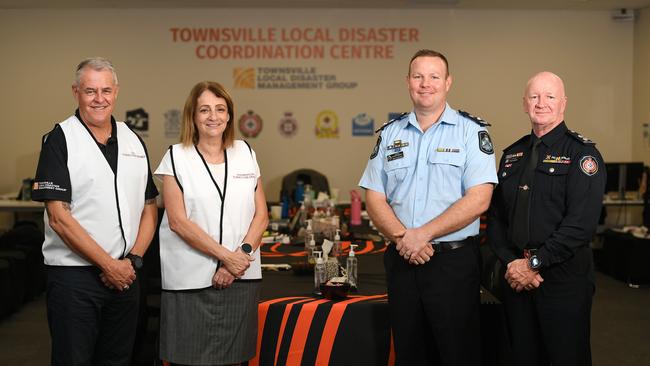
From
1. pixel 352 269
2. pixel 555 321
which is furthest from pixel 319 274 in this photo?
pixel 555 321

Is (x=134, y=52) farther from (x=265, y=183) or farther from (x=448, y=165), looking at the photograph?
(x=448, y=165)

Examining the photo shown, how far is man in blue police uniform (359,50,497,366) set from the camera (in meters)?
2.78

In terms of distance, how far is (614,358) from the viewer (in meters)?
4.67

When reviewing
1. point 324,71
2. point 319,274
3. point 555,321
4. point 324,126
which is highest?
point 324,71

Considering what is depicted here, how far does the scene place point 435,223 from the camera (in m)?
2.77

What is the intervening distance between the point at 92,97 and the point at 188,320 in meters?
0.92

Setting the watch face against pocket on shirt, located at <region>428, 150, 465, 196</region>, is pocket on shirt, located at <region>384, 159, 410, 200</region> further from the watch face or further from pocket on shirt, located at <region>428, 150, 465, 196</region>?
the watch face

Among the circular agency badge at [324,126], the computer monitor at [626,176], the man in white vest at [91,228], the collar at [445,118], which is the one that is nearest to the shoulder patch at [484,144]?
the collar at [445,118]

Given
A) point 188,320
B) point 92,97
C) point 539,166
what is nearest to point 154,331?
point 188,320

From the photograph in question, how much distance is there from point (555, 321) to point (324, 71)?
21.1 ft

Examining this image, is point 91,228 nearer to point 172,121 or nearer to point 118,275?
point 118,275

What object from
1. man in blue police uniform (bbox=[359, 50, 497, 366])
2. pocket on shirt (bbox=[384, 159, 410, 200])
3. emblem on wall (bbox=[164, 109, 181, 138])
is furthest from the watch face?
emblem on wall (bbox=[164, 109, 181, 138])

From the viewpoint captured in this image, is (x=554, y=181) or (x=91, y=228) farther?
(x=554, y=181)

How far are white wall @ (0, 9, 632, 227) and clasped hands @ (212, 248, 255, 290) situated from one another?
602 cm
